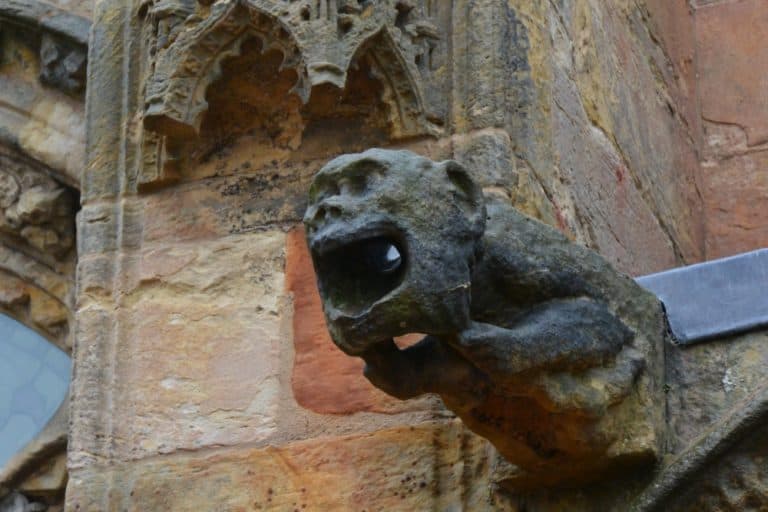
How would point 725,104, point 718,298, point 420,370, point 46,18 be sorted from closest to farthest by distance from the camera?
1. point 420,370
2. point 718,298
3. point 46,18
4. point 725,104

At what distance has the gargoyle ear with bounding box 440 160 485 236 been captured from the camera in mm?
2488

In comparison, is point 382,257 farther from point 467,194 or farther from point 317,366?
point 317,366

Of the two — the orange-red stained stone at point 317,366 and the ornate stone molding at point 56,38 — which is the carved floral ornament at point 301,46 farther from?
the ornate stone molding at point 56,38

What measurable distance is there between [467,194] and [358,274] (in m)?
0.18

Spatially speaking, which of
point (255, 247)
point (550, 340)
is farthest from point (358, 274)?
point (255, 247)

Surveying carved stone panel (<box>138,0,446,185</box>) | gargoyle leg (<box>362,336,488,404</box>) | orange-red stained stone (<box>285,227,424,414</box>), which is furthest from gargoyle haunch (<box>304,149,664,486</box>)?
carved stone panel (<box>138,0,446,185</box>)

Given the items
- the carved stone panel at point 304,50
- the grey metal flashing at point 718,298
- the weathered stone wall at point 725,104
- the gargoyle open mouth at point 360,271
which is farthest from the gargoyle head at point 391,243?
the weathered stone wall at point 725,104

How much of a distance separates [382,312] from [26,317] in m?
1.94

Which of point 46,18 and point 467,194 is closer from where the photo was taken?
point 467,194

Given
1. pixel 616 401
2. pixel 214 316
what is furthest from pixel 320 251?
pixel 214 316

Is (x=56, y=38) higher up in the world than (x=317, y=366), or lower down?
higher up

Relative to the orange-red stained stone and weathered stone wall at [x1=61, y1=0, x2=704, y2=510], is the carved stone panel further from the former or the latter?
the orange-red stained stone

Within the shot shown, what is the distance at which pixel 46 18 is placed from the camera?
Answer: 4.11 meters

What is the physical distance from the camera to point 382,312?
2.40 meters
